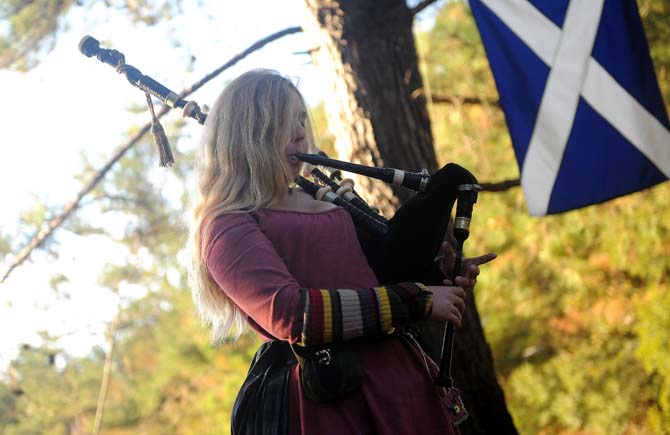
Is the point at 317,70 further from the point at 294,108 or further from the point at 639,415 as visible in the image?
the point at 639,415

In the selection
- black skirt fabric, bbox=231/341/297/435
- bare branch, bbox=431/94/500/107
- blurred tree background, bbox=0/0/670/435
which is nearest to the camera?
black skirt fabric, bbox=231/341/297/435

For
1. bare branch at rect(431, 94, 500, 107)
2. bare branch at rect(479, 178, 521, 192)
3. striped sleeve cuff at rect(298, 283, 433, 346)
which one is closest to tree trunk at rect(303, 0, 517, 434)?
bare branch at rect(479, 178, 521, 192)

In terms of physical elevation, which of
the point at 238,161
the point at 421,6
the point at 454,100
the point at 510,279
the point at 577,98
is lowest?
the point at 510,279

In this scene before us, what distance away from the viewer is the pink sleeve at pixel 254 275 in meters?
1.53

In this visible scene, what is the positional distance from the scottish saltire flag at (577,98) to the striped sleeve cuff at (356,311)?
3.77 feet

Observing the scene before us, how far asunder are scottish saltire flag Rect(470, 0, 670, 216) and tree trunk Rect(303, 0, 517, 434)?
1.55ft

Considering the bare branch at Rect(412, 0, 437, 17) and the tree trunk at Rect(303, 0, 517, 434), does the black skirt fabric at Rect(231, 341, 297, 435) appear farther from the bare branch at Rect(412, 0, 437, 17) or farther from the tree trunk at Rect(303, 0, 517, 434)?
the bare branch at Rect(412, 0, 437, 17)

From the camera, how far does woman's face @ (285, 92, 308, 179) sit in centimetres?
180

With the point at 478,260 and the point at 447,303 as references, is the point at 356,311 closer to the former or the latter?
the point at 447,303

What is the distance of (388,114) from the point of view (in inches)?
120

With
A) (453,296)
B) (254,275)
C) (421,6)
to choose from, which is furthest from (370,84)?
(254,275)

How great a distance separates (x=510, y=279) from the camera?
746 cm

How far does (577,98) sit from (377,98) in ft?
2.44

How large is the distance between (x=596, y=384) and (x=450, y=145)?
237 centimetres
